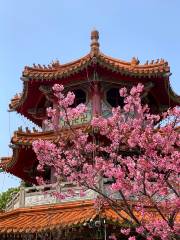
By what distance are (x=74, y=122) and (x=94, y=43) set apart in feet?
10.4

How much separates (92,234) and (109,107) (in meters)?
5.56

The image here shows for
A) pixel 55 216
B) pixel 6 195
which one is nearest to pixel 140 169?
pixel 55 216

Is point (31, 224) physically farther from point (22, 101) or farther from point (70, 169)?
point (22, 101)

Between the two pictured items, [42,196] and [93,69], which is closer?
[42,196]

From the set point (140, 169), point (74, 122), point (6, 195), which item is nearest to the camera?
point (140, 169)

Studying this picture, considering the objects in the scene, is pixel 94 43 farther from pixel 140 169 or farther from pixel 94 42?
pixel 140 169

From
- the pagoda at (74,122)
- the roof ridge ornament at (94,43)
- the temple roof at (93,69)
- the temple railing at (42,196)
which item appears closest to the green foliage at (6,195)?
the pagoda at (74,122)

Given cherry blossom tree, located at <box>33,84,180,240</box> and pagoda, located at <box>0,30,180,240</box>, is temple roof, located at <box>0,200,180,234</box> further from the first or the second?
cherry blossom tree, located at <box>33,84,180,240</box>

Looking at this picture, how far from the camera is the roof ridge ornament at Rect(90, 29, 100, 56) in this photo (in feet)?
51.8

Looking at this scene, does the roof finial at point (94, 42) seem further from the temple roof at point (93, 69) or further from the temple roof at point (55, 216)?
the temple roof at point (55, 216)

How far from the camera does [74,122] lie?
16234 millimetres

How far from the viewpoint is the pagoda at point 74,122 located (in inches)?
509

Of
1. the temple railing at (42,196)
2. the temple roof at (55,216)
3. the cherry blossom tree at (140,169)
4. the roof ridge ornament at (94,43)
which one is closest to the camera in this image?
the cherry blossom tree at (140,169)

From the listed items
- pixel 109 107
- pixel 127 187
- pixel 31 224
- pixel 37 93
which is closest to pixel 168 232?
pixel 127 187
